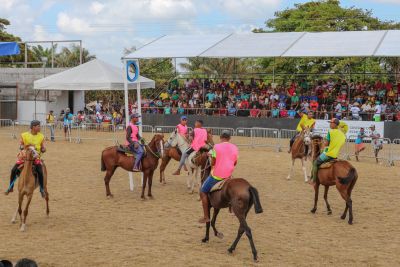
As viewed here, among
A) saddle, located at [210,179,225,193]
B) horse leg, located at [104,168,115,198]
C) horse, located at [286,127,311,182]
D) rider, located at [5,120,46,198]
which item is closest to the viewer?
saddle, located at [210,179,225,193]

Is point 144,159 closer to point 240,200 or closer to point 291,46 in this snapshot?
point 240,200

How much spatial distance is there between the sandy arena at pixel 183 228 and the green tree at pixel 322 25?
2706 centimetres

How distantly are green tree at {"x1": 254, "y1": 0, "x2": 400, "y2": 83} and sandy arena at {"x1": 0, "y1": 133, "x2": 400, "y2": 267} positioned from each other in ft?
88.8

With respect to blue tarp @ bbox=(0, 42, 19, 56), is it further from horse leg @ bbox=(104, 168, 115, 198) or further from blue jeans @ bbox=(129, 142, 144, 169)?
blue jeans @ bbox=(129, 142, 144, 169)

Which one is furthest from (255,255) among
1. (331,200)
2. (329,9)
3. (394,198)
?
(329,9)

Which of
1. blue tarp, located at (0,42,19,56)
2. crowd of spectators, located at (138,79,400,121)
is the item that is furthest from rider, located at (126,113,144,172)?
blue tarp, located at (0,42,19,56)

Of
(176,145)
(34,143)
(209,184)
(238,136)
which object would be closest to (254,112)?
(238,136)

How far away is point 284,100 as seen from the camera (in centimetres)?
3425

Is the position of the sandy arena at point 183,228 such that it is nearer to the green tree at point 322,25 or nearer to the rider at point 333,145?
the rider at point 333,145

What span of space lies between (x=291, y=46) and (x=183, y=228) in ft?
66.6

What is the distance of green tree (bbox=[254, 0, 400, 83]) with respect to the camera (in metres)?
45.1

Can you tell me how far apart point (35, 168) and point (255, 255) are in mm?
5220

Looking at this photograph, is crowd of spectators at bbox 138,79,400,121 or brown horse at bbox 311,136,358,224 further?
crowd of spectators at bbox 138,79,400,121

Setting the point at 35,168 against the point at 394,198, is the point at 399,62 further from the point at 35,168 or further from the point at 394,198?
the point at 35,168
